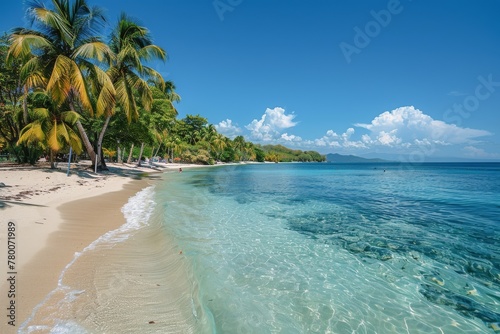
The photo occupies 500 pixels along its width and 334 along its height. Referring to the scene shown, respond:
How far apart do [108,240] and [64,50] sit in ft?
59.3

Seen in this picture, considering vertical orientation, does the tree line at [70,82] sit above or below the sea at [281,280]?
above

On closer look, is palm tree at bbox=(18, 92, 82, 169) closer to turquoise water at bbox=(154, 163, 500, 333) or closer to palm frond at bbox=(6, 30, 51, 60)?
palm frond at bbox=(6, 30, 51, 60)

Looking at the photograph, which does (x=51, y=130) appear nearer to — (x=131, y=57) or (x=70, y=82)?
(x=70, y=82)

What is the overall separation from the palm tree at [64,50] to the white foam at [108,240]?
31.4ft

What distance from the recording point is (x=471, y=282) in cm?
494

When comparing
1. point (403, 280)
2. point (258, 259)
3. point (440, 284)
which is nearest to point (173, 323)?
point (258, 259)

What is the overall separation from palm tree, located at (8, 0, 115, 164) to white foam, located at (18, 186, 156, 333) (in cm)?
957

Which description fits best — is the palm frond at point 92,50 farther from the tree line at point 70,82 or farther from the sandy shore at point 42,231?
the sandy shore at point 42,231

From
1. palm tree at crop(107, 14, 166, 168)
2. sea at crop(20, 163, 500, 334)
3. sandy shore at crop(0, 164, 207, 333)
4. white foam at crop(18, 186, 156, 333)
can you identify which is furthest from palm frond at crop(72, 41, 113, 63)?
sea at crop(20, 163, 500, 334)

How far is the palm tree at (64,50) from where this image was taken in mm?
15688

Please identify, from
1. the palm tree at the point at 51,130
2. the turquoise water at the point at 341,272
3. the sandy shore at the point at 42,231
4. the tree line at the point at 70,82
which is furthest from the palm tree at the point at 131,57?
the turquoise water at the point at 341,272

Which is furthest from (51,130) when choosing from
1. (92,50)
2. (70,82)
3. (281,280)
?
(281,280)

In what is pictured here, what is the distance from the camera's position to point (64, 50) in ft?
59.2

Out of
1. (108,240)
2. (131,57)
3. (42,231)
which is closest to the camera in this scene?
(42,231)
